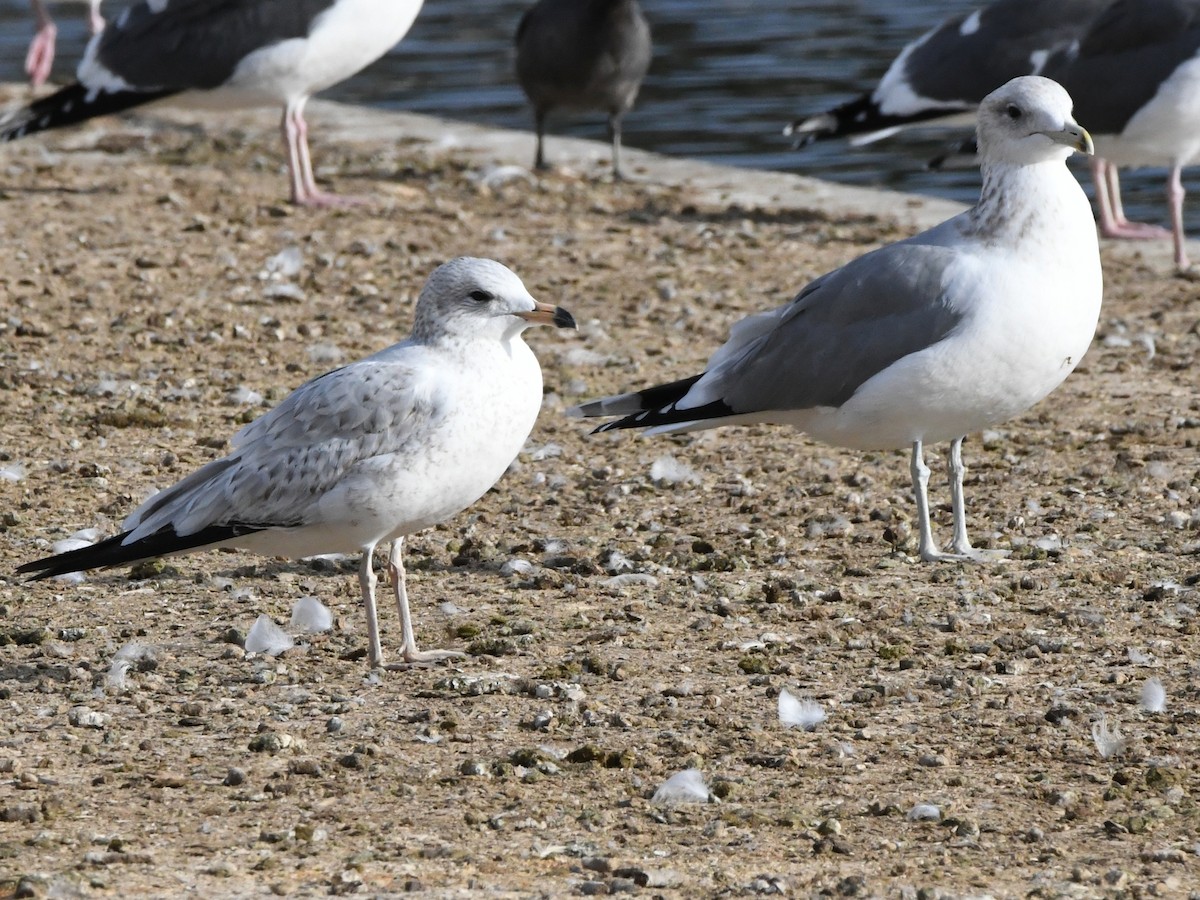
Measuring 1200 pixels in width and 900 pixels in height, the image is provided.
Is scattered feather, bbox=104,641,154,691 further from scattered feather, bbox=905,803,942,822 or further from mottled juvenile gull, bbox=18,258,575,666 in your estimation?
scattered feather, bbox=905,803,942,822

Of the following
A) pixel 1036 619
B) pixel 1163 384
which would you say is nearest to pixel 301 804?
pixel 1036 619

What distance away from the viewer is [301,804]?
4070 mm

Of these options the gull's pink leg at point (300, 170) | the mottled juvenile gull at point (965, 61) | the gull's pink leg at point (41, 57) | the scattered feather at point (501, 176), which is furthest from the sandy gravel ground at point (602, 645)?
the gull's pink leg at point (41, 57)

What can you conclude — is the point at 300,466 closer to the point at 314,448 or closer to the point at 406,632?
the point at 314,448

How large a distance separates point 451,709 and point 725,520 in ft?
5.70

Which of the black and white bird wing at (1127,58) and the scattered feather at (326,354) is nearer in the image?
the scattered feather at (326,354)

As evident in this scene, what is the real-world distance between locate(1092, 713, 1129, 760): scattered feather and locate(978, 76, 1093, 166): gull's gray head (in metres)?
1.83

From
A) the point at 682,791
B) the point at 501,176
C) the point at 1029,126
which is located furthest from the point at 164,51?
the point at 682,791

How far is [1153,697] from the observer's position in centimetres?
458

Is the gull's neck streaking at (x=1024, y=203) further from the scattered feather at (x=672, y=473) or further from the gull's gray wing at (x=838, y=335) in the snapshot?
the scattered feather at (x=672, y=473)

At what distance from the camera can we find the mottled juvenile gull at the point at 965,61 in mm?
9805

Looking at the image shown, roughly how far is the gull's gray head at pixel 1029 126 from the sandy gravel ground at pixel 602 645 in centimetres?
115

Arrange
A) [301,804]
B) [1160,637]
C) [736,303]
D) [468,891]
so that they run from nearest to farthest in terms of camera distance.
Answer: [468,891] < [301,804] < [1160,637] < [736,303]

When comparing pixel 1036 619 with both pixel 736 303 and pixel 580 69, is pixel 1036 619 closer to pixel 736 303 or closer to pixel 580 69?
pixel 736 303
